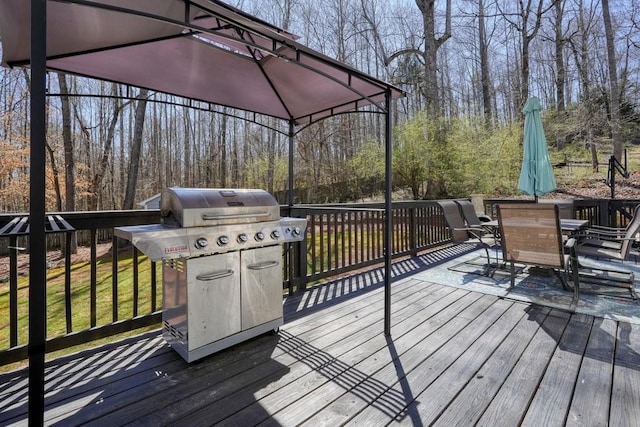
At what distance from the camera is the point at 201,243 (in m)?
2.06

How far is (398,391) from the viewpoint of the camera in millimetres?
1851

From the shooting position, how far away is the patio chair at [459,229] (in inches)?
175

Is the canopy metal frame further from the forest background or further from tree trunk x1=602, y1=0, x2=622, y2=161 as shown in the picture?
tree trunk x1=602, y1=0, x2=622, y2=161

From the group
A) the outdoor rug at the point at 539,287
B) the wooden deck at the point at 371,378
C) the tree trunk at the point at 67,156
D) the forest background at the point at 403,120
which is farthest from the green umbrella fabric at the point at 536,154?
the tree trunk at the point at 67,156

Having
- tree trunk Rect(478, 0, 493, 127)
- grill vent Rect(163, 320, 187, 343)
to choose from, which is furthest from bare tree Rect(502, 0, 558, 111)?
grill vent Rect(163, 320, 187, 343)

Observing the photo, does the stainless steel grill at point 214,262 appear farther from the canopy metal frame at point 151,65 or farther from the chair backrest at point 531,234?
the chair backrest at point 531,234

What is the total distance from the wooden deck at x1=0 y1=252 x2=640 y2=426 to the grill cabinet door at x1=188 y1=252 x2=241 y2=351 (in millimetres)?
204

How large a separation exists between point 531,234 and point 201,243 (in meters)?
3.28

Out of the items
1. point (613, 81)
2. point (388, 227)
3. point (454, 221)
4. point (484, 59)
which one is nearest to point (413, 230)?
point (454, 221)

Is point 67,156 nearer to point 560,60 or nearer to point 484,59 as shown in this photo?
point 484,59

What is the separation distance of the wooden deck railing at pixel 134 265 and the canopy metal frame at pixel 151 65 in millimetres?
874

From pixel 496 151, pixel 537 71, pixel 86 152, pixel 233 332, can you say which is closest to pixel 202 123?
pixel 86 152

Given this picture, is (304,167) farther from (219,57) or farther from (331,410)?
(331,410)

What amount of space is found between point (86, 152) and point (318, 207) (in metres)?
11.5
